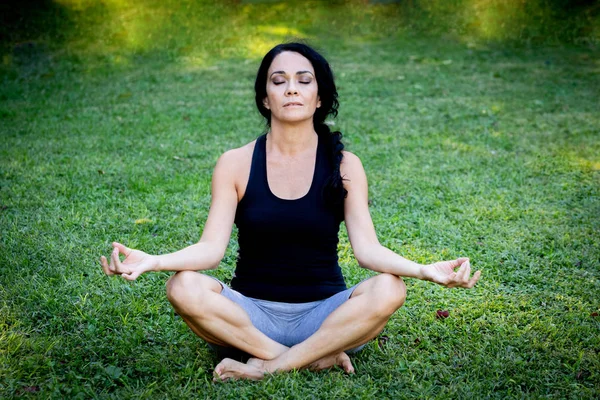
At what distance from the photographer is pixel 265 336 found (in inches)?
109

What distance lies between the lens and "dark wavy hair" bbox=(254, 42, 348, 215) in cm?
285

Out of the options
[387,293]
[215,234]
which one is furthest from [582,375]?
[215,234]

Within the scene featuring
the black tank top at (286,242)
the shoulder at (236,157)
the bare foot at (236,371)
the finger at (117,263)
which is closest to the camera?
the finger at (117,263)

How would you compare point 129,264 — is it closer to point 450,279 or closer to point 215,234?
point 215,234

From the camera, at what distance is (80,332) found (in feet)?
10.3

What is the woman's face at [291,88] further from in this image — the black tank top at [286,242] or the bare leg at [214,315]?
the bare leg at [214,315]

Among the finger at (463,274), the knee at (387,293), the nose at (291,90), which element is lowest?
the knee at (387,293)

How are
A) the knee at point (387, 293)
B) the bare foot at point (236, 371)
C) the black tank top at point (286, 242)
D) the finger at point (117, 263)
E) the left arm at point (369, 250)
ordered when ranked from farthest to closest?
the black tank top at point (286, 242), the bare foot at point (236, 371), the knee at point (387, 293), the left arm at point (369, 250), the finger at point (117, 263)

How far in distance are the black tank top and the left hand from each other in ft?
1.77

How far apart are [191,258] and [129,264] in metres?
0.28

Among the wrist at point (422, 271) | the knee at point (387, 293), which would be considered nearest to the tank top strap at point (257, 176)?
the knee at point (387, 293)

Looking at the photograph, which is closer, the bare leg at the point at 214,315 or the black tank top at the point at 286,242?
the bare leg at the point at 214,315

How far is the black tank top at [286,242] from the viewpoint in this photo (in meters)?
2.80

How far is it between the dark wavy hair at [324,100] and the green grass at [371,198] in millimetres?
814
